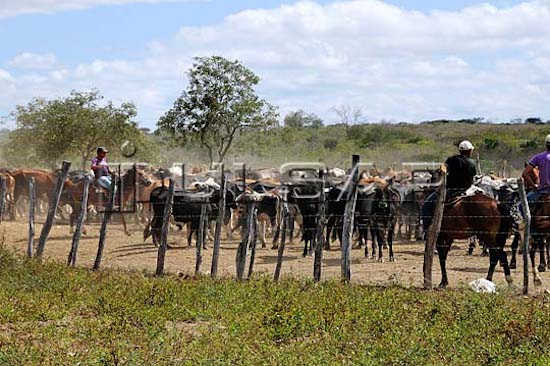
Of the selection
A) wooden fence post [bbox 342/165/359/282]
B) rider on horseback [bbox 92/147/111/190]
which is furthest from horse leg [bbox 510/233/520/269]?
rider on horseback [bbox 92/147/111/190]

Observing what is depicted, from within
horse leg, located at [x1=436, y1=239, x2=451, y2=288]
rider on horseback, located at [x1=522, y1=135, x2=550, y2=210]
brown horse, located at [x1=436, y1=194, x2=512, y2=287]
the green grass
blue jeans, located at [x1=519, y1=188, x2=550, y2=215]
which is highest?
rider on horseback, located at [x1=522, y1=135, x2=550, y2=210]

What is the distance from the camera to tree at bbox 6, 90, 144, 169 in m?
40.9

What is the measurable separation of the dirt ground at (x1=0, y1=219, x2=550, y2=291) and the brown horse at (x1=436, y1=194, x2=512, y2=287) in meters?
0.63

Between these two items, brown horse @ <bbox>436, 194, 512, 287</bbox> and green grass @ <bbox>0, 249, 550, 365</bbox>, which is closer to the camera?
green grass @ <bbox>0, 249, 550, 365</bbox>

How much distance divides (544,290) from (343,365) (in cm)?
638

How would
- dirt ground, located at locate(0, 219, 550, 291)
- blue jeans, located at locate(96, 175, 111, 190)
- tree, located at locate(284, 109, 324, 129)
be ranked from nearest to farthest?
dirt ground, located at locate(0, 219, 550, 291)
blue jeans, located at locate(96, 175, 111, 190)
tree, located at locate(284, 109, 324, 129)

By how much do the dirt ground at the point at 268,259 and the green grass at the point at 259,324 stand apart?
2.34 metres

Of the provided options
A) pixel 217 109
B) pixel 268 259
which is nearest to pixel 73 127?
pixel 217 109

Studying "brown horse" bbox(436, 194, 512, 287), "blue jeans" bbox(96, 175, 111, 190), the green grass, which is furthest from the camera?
"blue jeans" bbox(96, 175, 111, 190)

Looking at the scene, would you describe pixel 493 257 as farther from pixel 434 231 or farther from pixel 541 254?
pixel 541 254

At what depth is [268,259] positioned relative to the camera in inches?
784

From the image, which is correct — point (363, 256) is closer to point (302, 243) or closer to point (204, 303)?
point (302, 243)

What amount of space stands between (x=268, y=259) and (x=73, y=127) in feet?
77.0

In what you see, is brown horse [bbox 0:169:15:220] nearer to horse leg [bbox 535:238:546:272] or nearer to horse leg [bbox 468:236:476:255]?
horse leg [bbox 468:236:476:255]
